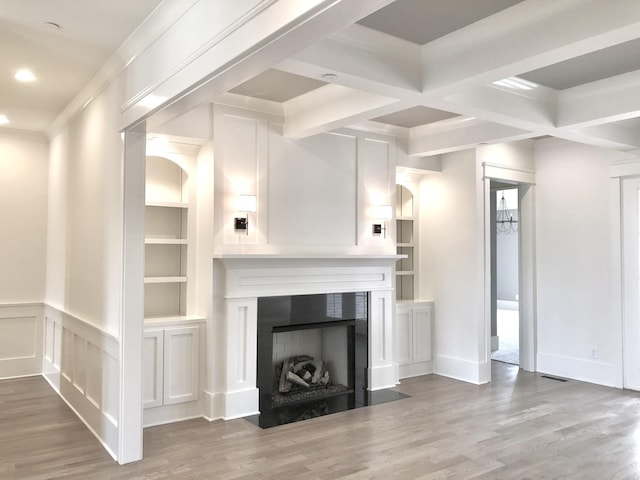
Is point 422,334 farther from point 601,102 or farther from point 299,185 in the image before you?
point 601,102

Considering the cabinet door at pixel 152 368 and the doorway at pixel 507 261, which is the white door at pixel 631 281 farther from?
the cabinet door at pixel 152 368

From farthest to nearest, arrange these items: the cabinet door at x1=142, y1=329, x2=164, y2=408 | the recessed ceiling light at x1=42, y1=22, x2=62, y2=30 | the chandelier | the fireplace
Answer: the chandelier
the fireplace
the cabinet door at x1=142, y1=329, x2=164, y2=408
the recessed ceiling light at x1=42, y1=22, x2=62, y2=30

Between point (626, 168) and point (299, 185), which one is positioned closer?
point (299, 185)

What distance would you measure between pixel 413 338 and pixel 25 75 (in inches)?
183

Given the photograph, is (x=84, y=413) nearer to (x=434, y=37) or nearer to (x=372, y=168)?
(x=372, y=168)

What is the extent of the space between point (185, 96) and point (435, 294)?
437cm

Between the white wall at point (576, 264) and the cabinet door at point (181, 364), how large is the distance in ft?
13.8

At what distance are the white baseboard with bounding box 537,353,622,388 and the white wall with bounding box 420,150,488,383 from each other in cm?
101

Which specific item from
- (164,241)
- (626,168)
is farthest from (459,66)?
(626,168)

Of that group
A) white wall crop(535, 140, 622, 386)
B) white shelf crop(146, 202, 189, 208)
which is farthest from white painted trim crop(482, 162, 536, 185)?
white shelf crop(146, 202, 189, 208)

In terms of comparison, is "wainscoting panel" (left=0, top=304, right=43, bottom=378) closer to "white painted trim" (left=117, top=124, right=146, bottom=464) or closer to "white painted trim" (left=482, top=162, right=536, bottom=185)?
"white painted trim" (left=117, top=124, right=146, bottom=464)

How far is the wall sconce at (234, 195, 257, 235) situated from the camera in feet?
15.1

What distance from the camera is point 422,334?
629 cm

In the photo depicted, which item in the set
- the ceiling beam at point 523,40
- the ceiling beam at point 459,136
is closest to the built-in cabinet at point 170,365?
the ceiling beam at point 523,40
